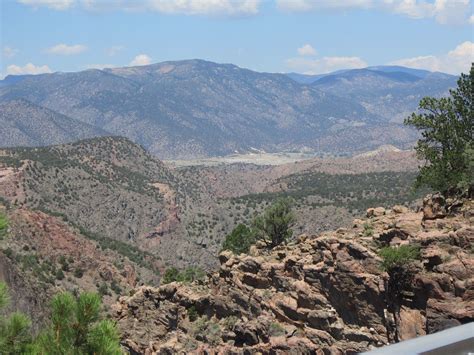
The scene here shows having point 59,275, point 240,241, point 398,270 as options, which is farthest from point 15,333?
point 59,275

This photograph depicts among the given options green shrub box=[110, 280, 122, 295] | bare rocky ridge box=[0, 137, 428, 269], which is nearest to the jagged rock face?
green shrub box=[110, 280, 122, 295]

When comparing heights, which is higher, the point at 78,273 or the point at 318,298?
the point at 318,298

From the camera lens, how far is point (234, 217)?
12069cm

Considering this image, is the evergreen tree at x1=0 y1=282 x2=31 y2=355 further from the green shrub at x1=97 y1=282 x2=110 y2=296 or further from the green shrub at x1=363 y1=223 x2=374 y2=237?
the green shrub at x1=97 y1=282 x2=110 y2=296

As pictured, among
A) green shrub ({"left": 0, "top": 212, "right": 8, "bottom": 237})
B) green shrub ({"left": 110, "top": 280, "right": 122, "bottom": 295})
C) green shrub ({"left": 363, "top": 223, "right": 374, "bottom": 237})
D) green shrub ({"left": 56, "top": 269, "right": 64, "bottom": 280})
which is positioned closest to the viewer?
green shrub ({"left": 0, "top": 212, "right": 8, "bottom": 237})

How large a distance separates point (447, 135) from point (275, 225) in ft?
58.8

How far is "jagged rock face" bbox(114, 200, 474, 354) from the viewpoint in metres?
23.7

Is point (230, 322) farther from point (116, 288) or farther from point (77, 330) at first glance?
point (116, 288)

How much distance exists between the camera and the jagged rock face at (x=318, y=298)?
23656 mm

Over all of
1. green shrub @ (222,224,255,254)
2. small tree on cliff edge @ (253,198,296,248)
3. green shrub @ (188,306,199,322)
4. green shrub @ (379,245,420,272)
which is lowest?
green shrub @ (188,306,199,322)

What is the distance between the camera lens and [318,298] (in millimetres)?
29797

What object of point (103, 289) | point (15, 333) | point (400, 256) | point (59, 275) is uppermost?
point (15, 333)

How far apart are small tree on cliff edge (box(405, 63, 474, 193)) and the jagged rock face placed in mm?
2670

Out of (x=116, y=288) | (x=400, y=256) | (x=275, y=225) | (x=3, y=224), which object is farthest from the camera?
(x=116, y=288)
